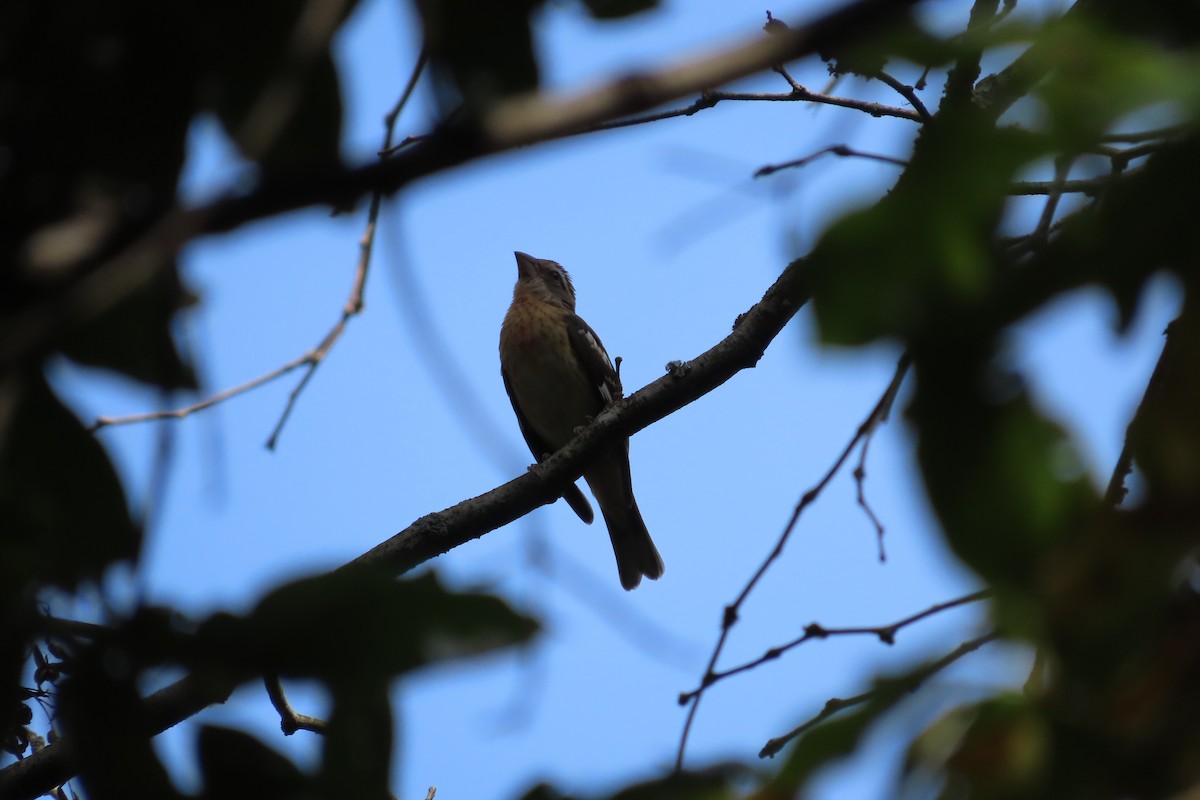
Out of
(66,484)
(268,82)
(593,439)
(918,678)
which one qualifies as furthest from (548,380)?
(918,678)

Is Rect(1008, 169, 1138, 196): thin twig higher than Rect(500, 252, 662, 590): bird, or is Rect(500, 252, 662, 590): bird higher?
Rect(500, 252, 662, 590): bird

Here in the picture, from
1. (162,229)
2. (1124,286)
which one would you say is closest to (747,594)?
(1124,286)

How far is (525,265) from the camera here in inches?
441

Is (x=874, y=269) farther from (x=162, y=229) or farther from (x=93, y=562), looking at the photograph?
(x=93, y=562)

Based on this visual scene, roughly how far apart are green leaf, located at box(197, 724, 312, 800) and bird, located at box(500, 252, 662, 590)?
7481 millimetres

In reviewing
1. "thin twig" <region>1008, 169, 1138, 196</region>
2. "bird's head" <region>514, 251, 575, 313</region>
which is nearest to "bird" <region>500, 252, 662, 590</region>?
"bird's head" <region>514, 251, 575, 313</region>

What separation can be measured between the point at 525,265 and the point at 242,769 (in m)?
10.1

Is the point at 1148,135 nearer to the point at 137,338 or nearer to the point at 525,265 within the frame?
the point at 137,338

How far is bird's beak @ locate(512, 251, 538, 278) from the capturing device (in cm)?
1110

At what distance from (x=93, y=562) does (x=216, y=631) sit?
433mm

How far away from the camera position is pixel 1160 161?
93 cm

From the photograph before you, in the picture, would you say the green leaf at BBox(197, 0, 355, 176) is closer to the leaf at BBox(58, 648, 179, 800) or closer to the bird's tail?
the leaf at BBox(58, 648, 179, 800)

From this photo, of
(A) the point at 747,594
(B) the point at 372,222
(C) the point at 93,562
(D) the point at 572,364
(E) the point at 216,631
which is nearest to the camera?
(E) the point at 216,631

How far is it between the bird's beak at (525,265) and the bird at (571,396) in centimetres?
135
